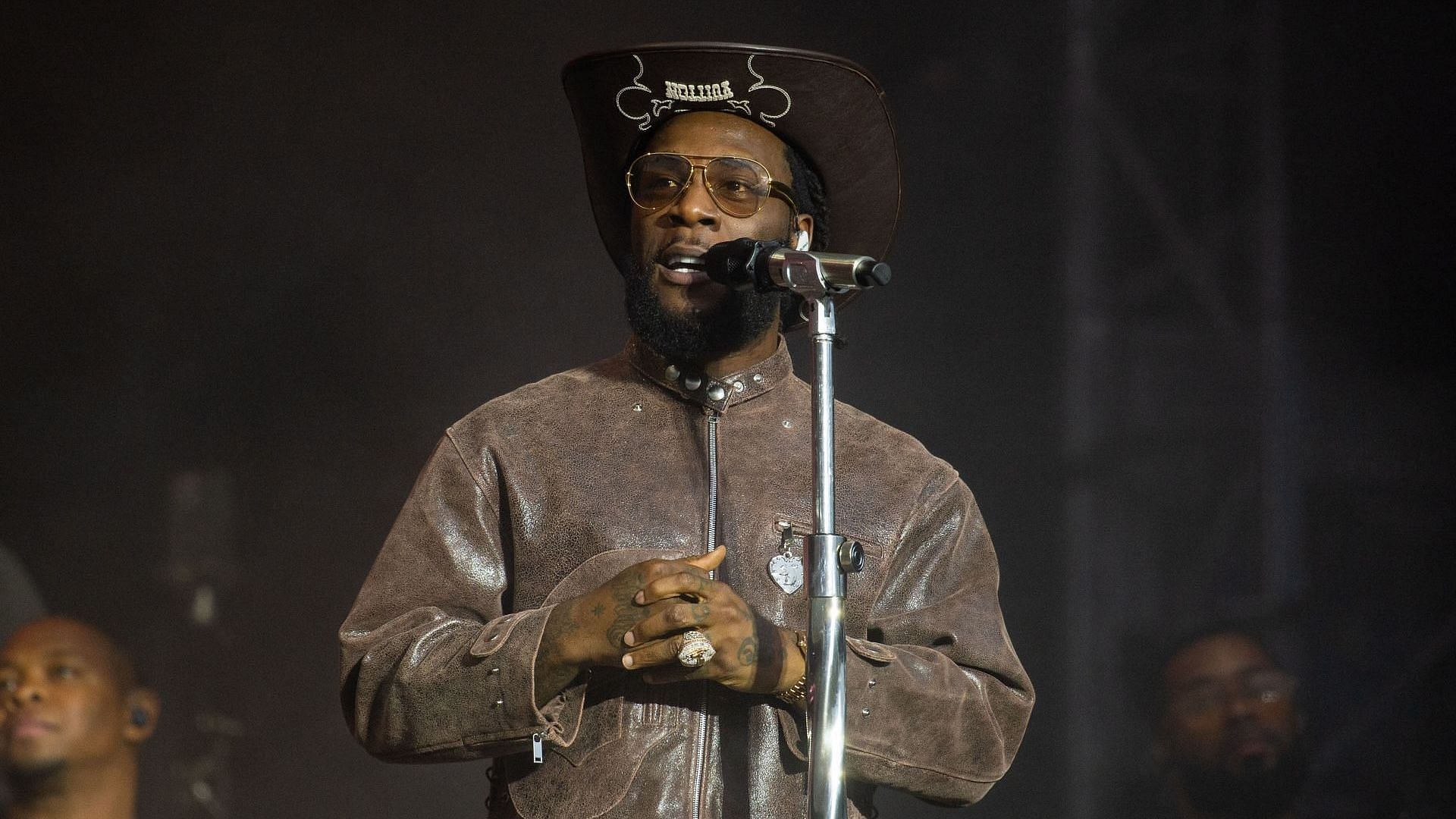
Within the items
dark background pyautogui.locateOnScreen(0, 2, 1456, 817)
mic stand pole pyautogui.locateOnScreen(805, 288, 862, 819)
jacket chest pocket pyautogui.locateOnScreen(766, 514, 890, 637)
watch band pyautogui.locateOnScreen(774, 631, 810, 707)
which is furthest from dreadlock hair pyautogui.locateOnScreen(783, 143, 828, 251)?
dark background pyautogui.locateOnScreen(0, 2, 1456, 817)

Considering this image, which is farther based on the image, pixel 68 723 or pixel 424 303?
pixel 424 303

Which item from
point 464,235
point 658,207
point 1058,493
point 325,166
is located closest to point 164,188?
point 325,166

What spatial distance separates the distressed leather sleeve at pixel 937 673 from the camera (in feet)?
7.20

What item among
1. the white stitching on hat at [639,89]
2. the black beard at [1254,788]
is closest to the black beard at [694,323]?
the white stitching on hat at [639,89]

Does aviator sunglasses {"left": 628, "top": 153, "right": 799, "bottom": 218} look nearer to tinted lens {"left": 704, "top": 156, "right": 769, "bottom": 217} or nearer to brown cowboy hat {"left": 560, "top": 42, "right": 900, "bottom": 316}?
tinted lens {"left": 704, "top": 156, "right": 769, "bottom": 217}

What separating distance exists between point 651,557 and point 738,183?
58cm

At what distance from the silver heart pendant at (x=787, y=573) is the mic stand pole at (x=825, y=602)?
0.35m

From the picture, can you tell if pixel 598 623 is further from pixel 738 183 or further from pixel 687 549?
pixel 738 183

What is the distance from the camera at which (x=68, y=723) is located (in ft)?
12.1

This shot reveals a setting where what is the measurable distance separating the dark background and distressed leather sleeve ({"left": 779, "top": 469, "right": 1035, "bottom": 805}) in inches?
66.0

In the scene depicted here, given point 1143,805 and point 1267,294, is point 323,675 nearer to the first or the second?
point 1143,805

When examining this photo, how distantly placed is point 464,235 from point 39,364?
1.08 metres

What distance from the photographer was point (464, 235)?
14.1 feet

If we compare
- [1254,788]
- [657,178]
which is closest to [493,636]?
[657,178]
